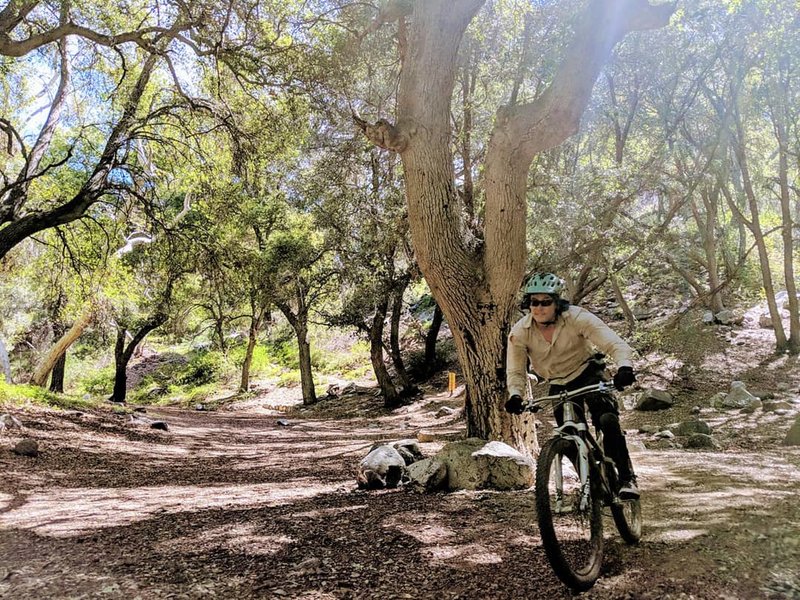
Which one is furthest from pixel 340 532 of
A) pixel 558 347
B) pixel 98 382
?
pixel 98 382

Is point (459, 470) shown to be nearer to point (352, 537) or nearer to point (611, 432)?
point (352, 537)

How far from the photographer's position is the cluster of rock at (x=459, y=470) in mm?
5320

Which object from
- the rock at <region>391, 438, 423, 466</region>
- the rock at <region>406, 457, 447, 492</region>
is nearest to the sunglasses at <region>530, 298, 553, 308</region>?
the rock at <region>406, 457, 447, 492</region>

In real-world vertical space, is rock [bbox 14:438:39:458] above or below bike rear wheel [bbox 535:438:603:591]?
below

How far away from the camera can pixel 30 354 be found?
2477 centimetres

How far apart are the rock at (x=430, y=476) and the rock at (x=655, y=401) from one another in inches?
330

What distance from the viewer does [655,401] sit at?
12320 mm

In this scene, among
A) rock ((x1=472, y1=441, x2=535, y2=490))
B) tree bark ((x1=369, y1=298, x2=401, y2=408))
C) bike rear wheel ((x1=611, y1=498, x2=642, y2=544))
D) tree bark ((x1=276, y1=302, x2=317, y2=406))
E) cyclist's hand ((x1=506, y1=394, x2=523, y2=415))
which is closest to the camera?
cyclist's hand ((x1=506, y1=394, x2=523, y2=415))

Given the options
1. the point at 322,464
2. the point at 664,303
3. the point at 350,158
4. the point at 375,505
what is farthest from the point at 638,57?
the point at 375,505

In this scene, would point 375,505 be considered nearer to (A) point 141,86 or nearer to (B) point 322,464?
(B) point 322,464

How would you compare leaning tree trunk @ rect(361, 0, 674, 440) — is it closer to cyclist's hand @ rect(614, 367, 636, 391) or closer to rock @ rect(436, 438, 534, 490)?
rock @ rect(436, 438, 534, 490)

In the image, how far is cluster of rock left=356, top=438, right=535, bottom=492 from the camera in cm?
532

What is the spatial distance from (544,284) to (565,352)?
49 cm

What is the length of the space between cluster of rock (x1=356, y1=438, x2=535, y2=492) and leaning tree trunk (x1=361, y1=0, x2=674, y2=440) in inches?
16.6
